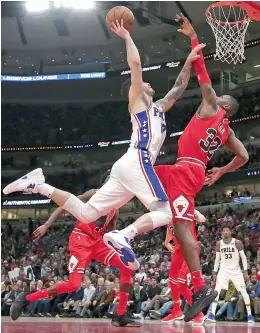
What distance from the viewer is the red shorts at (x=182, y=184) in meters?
6.02

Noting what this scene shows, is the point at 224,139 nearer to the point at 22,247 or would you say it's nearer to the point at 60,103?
the point at 22,247

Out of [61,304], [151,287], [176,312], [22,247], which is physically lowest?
[22,247]

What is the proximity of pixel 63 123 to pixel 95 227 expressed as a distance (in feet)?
98.4

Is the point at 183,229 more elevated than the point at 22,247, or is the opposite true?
the point at 183,229

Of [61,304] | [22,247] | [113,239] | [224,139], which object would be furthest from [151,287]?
[22,247]

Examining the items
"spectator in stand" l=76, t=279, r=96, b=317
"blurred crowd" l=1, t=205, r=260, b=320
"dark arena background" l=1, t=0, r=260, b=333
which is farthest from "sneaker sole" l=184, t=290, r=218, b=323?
"dark arena background" l=1, t=0, r=260, b=333

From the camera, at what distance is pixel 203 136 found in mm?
6277

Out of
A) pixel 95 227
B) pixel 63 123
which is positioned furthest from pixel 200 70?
pixel 63 123

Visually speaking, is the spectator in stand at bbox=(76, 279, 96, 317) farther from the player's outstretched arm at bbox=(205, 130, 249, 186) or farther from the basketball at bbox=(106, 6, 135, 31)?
the basketball at bbox=(106, 6, 135, 31)

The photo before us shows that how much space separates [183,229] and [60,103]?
1307 inches

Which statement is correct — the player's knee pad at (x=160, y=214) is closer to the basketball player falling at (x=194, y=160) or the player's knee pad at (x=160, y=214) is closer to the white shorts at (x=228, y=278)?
the basketball player falling at (x=194, y=160)

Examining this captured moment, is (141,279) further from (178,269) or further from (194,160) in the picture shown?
(194,160)

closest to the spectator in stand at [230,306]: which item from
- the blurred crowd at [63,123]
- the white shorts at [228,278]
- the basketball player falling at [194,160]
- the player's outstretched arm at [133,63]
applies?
the white shorts at [228,278]

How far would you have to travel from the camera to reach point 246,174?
27.5 metres
